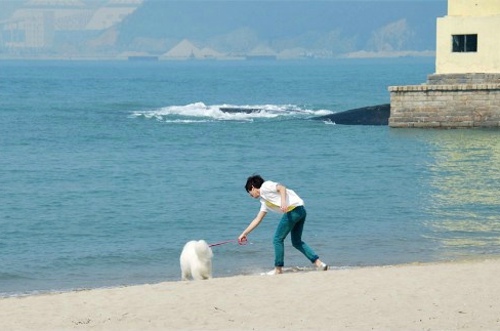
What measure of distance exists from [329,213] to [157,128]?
23517 mm

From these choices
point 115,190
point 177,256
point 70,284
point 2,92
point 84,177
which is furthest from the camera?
point 2,92

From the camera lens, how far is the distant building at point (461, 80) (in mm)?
38812

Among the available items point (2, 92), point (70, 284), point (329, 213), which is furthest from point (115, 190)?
point (2, 92)

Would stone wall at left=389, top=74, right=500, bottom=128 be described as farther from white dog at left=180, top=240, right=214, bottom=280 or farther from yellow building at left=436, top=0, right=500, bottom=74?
white dog at left=180, top=240, right=214, bottom=280

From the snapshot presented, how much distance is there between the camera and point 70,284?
16.7m

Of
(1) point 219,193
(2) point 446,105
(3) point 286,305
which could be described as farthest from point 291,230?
(2) point 446,105

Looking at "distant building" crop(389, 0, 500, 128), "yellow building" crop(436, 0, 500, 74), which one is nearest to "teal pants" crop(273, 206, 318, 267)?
"distant building" crop(389, 0, 500, 128)

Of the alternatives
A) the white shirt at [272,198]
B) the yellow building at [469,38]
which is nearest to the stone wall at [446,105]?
the yellow building at [469,38]

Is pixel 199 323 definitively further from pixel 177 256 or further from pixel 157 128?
pixel 157 128

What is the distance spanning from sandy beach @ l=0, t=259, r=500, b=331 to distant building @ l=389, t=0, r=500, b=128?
80.6ft

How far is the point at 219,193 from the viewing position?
1057 inches

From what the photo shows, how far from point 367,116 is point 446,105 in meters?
6.35

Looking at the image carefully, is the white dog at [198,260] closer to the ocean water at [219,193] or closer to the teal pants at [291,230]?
the teal pants at [291,230]

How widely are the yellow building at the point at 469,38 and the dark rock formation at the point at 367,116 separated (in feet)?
11.3
